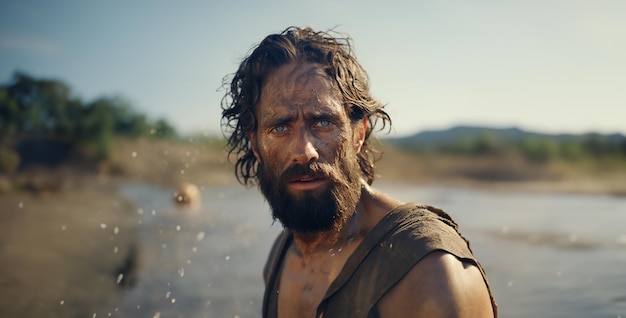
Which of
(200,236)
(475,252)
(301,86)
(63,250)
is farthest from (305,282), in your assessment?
(63,250)

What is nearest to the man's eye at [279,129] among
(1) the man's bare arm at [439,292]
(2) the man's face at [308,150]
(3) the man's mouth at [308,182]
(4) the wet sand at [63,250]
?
(2) the man's face at [308,150]

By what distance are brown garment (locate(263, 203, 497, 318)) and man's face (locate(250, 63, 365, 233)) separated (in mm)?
249

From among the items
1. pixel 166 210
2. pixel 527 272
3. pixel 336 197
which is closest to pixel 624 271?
pixel 527 272

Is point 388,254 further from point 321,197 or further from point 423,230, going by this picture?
point 321,197

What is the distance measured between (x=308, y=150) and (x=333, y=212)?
1.05 ft

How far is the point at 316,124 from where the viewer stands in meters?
2.79

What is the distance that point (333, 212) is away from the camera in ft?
9.03

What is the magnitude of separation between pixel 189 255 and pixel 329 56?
329 inches

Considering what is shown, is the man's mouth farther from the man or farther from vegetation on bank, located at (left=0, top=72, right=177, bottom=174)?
vegetation on bank, located at (left=0, top=72, right=177, bottom=174)

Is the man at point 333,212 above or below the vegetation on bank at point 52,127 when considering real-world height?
below

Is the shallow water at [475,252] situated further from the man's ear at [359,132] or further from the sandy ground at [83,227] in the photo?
the man's ear at [359,132]

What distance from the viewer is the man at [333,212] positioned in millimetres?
2354

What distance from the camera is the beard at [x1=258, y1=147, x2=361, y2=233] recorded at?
8.96 feet

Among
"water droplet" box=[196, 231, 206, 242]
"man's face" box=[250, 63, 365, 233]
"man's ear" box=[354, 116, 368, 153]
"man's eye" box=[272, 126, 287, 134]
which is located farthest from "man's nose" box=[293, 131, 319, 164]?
"water droplet" box=[196, 231, 206, 242]
